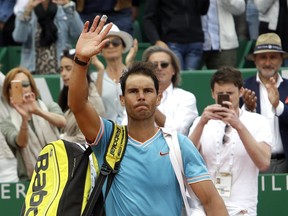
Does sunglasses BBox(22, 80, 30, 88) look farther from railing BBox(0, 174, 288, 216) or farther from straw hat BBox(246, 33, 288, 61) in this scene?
railing BBox(0, 174, 288, 216)

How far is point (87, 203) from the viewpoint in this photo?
5.82 m

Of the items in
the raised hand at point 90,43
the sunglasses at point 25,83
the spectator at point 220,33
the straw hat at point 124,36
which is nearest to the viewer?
the raised hand at point 90,43

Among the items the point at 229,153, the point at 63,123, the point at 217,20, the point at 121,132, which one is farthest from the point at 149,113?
the point at 217,20

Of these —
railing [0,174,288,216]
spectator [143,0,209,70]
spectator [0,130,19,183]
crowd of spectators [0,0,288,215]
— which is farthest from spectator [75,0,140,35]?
railing [0,174,288,216]

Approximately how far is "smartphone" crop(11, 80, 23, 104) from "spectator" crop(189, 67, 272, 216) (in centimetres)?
203

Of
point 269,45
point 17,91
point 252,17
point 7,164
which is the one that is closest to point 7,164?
point 7,164

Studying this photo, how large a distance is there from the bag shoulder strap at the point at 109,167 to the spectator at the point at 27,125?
3.54m

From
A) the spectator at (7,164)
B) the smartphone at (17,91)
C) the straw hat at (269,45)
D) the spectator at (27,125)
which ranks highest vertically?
the straw hat at (269,45)

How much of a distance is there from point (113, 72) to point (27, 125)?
1.37 meters

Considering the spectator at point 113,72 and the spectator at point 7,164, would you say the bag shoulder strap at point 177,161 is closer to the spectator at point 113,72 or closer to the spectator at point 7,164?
the spectator at point 7,164

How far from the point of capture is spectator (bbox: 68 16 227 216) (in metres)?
5.83

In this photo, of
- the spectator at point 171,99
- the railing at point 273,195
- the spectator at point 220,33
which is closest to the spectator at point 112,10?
the spectator at point 220,33

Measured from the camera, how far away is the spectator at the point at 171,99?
881cm

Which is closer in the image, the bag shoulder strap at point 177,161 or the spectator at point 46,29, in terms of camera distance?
the bag shoulder strap at point 177,161
